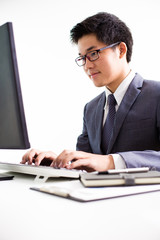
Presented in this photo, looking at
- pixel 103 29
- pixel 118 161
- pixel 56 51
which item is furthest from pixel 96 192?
pixel 56 51

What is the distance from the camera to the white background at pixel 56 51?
3.08 metres

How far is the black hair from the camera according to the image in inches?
67.9

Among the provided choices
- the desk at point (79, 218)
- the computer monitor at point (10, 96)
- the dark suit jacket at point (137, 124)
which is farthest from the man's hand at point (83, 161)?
the dark suit jacket at point (137, 124)

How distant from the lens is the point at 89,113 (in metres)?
1.89

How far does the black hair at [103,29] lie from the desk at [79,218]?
4.19ft

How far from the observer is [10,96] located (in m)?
0.83

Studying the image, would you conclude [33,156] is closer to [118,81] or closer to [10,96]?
[10,96]

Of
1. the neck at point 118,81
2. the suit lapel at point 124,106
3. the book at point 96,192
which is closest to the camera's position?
the book at point 96,192

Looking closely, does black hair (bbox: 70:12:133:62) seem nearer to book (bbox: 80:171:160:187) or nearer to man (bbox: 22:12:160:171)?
man (bbox: 22:12:160:171)

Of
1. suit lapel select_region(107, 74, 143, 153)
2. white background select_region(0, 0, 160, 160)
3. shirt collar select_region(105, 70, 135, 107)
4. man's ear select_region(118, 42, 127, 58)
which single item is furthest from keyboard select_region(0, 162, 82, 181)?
white background select_region(0, 0, 160, 160)

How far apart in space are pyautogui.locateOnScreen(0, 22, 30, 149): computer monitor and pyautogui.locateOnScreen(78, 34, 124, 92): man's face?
36.2 inches

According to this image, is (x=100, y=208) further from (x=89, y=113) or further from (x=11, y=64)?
(x=89, y=113)

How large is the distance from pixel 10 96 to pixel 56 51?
2394mm

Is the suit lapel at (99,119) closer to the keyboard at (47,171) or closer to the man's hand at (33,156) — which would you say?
the man's hand at (33,156)
